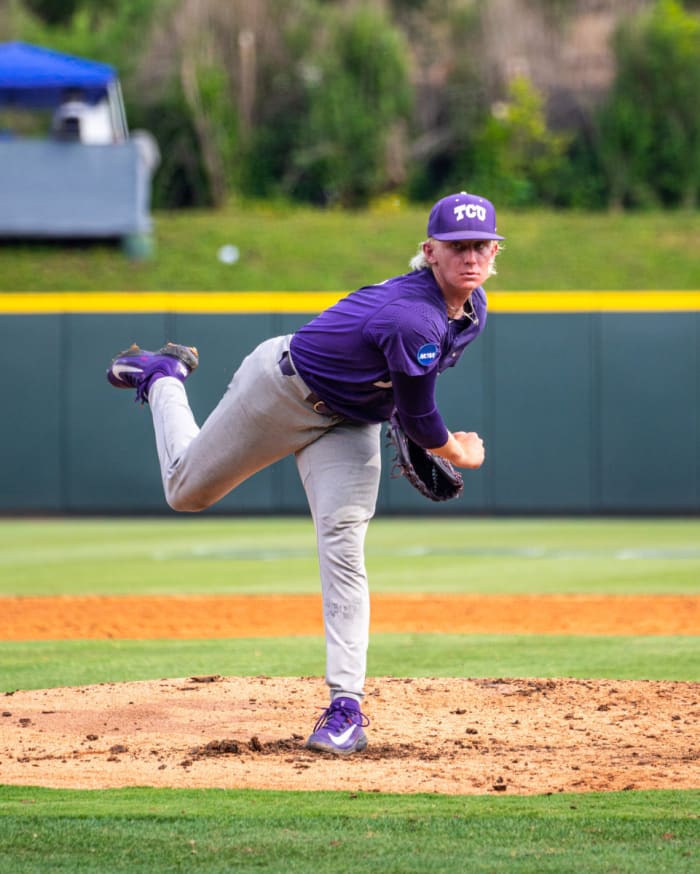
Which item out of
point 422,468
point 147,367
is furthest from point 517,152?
point 422,468

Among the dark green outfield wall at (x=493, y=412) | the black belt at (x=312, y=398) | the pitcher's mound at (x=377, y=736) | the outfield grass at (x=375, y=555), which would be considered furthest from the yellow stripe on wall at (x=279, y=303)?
the black belt at (x=312, y=398)

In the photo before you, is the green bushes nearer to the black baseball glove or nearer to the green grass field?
the green grass field

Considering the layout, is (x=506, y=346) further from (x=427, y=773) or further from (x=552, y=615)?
(x=427, y=773)

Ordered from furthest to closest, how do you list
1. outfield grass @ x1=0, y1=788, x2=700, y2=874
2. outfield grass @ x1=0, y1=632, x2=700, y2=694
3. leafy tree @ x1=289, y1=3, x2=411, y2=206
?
leafy tree @ x1=289, y1=3, x2=411, y2=206, outfield grass @ x1=0, y1=632, x2=700, y2=694, outfield grass @ x1=0, y1=788, x2=700, y2=874

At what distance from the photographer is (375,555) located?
12547mm

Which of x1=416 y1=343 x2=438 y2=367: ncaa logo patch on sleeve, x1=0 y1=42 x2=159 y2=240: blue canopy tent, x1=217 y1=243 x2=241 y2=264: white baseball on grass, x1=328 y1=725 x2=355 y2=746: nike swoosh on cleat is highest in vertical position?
x1=0 y1=42 x2=159 y2=240: blue canopy tent

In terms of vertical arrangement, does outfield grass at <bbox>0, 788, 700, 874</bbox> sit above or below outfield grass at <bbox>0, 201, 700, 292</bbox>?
below

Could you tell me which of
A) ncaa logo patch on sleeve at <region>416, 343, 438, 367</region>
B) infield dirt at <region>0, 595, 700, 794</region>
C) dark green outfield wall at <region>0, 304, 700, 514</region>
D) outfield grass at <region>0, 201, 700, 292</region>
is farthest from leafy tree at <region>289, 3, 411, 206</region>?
ncaa logo patch on sleeve at <region>416, 343, 438, 367</region>

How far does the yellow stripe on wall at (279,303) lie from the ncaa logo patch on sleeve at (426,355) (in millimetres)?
12252

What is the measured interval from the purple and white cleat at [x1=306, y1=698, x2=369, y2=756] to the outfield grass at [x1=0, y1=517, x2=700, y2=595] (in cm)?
548

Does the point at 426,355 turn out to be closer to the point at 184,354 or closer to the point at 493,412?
the point at 184,354

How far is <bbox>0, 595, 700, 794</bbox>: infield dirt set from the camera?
4.37 meters

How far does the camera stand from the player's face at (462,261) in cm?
442

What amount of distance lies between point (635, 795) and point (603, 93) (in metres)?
27.4
